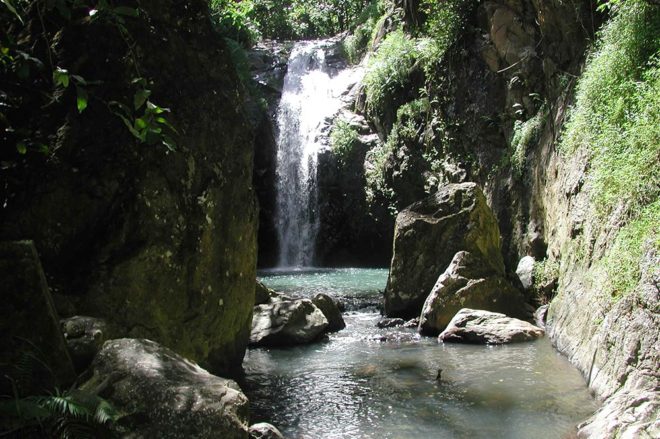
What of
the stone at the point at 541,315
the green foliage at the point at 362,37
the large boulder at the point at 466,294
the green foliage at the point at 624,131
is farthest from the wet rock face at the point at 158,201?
the green foliage at the point at 362,37

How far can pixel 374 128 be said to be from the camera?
2134 cm

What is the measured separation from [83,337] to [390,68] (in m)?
16.4

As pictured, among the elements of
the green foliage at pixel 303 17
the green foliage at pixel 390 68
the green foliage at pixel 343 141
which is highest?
the green foliage at pixel 303 17

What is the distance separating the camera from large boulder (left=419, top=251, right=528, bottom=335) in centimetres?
931

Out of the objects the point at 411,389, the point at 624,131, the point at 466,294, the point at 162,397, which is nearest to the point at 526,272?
the point at 466,294

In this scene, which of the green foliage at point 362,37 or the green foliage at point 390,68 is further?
the green foliage at point 362,37

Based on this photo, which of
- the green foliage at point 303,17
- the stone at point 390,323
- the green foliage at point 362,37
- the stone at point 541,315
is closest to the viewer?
the stone at point 541,315

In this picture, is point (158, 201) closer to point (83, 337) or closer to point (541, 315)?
point (83, 337)

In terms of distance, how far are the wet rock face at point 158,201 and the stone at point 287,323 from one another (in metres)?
1.86

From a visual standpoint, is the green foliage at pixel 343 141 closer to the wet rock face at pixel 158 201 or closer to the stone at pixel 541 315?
the stone at pixel 541 315

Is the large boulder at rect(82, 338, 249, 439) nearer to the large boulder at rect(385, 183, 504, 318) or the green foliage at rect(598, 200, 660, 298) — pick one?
the green foliage at rect(598, 200, 660, 298)

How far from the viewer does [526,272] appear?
1087cm

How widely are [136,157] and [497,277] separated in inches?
247

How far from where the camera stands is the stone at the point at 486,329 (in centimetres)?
838
